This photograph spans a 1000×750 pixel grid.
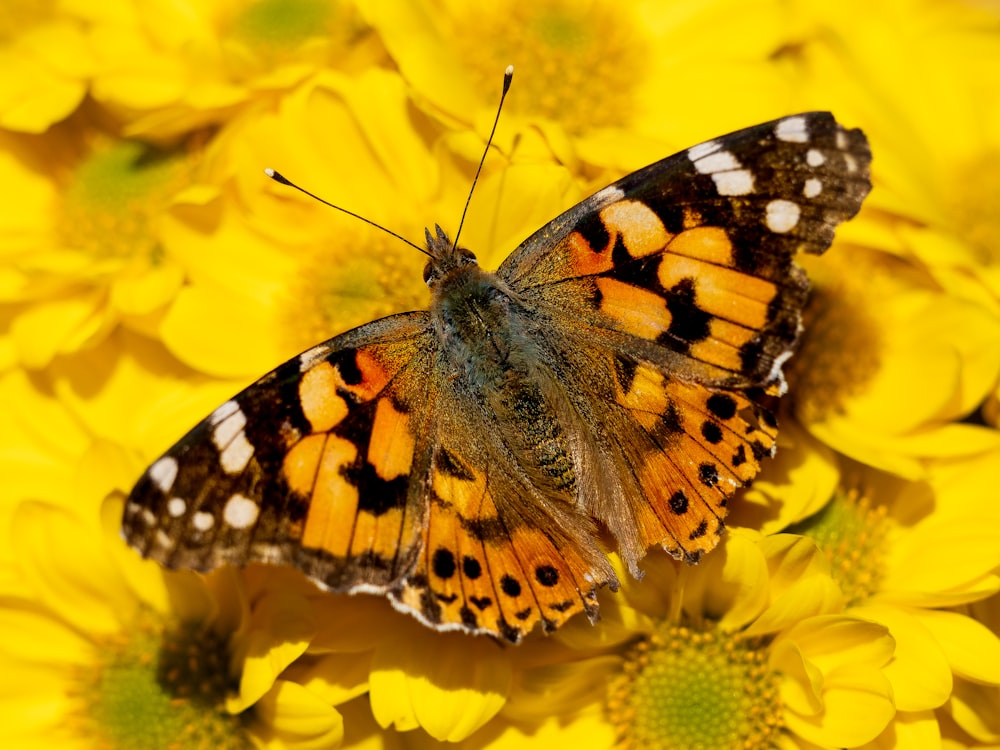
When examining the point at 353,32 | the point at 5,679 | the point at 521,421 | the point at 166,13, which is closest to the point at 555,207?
the point at 521,421

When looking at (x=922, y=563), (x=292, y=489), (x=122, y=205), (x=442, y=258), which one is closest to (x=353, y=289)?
(x=442, y=258)

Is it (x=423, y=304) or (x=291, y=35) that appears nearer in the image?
(x=423, y=304)

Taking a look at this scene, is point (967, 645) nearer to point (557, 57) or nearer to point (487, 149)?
point (487, 149)

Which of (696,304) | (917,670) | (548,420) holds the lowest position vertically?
(917,670)

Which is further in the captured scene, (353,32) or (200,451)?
(353,32)

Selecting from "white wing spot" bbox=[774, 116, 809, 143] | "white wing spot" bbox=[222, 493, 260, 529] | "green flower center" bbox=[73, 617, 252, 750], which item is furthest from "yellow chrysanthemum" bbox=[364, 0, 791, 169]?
"green flower center" bbox=[73, 617, 252, 750]

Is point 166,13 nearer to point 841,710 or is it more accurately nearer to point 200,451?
point 200,451

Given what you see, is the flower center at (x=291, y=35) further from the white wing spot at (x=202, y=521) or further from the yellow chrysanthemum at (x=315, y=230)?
the white wing spot at (x=202, y=521)
